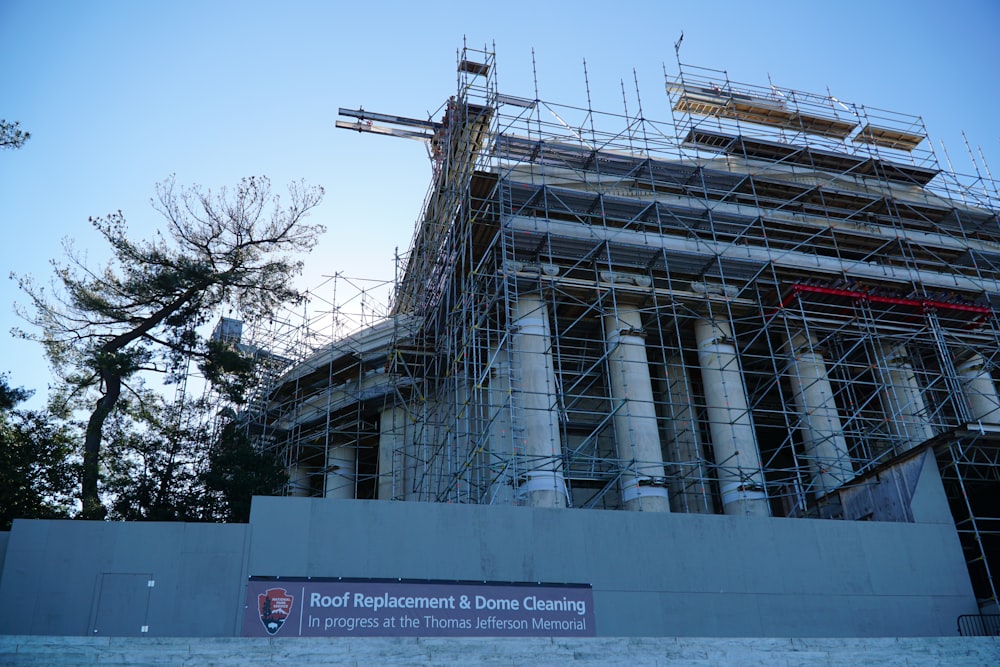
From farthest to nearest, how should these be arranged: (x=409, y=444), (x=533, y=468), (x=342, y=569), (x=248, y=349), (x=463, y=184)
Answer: (x=248, y=349)
(x=409, y=444)
(x=463, y=184)
(x=533, y=468)
(x=342, y=569)

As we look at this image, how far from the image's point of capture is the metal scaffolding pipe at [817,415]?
1084 inches

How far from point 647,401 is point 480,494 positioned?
6.14 m

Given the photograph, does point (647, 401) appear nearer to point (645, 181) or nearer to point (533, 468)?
point (533, 468)

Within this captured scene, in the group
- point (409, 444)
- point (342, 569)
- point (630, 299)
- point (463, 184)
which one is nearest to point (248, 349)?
point (409, 444)

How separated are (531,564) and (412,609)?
294 centimetres

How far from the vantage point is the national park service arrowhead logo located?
Result: 55.9 feet

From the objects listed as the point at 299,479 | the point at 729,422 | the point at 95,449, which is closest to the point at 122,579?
the point at 95,449

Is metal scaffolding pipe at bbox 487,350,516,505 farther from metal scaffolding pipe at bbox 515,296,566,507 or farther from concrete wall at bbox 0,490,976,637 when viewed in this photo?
concrete wall at bbox 0,490,976,637

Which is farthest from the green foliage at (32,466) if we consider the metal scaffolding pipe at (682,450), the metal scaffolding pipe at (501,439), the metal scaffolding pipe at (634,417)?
the metal scaffolding pipe at (682,450)

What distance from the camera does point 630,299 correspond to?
1126 inches

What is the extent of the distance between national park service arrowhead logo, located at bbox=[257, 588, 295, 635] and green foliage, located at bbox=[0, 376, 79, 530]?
9.48 metres

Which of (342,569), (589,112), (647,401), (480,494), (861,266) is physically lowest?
(342,569)

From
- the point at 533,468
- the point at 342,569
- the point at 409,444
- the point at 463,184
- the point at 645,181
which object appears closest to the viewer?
the point at 342,569

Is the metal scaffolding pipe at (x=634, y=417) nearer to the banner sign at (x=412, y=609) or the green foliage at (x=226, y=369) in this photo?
the banner sign at (x=412, y=609)
